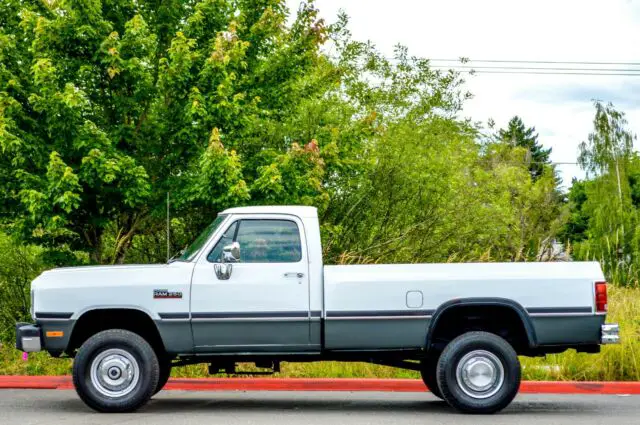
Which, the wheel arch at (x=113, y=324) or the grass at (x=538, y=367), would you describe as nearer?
the wheel arch at (x=113, y=324)

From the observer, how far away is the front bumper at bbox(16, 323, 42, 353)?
955 centimetres

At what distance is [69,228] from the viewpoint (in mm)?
15219

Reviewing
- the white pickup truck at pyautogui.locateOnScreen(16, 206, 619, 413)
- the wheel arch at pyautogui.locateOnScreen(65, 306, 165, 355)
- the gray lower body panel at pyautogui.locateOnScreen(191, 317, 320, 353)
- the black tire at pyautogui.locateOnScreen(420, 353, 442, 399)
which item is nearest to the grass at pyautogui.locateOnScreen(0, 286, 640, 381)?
the black tire at pyautogui.locateOnScreen(420, 353, 442, 399)

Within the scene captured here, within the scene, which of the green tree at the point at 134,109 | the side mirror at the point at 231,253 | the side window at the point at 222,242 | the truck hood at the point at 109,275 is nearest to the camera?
the side mirror at the point at 231,253

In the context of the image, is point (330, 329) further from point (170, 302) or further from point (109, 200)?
point (109, 200)

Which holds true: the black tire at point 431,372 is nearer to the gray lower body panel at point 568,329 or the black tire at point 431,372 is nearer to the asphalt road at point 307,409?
the asphalt road at point 307,409

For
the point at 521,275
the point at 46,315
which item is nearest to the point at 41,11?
the point at 46,315

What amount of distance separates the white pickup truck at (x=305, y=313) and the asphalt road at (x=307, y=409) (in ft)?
1.24

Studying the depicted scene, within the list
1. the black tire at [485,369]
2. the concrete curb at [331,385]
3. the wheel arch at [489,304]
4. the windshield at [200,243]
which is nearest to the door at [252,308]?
the windshield at [200,243]

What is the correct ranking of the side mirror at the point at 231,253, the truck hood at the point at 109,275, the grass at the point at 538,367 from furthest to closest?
the grass at the point at 538,367 < the truck hood at the point at 109,275 < the side mirror at the point at 231,253

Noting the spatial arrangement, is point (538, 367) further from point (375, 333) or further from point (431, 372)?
point (375, 333)

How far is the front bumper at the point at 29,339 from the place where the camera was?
31.3 feet

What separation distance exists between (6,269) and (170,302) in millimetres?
7249

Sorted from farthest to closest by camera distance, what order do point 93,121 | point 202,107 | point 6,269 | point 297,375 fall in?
point 6,269 < point 93,121 < point 202,107 < point 297,375
